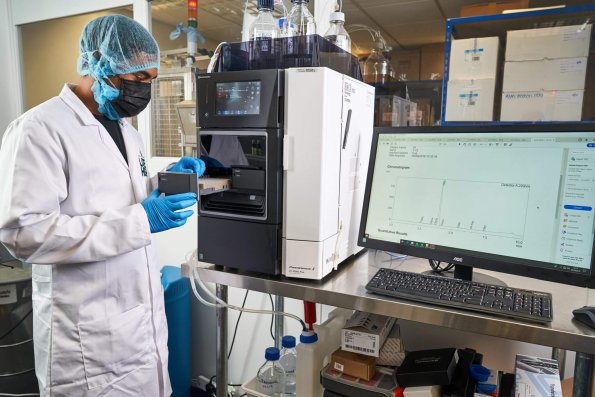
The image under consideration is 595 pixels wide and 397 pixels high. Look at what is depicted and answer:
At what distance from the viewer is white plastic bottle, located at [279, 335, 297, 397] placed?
1.30 metres

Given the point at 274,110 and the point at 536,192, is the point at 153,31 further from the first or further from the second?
the point at 536,192

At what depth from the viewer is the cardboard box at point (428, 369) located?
1.02 metres

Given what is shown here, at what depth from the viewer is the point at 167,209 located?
1104mm

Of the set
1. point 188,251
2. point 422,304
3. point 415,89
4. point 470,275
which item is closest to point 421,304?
point 422,304

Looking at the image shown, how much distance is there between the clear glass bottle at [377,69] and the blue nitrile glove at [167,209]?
1.16 metres

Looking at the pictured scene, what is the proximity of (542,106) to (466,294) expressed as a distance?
93 cm

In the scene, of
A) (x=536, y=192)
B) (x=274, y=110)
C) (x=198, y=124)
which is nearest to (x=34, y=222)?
(x=198, y=124)

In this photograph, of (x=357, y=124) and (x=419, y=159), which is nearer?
(x=419, y=159)

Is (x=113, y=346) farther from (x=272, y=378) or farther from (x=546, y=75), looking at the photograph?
(x=546, y=75)

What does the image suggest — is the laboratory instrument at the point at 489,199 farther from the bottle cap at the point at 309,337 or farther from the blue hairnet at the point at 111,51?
the blue hairnet at the point at 111,51

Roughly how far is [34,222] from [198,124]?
48 centimetres

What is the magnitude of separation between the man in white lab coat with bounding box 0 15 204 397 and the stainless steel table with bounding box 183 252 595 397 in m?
0.22

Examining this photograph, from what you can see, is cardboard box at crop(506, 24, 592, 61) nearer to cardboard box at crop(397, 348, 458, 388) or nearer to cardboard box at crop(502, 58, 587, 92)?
cardboard box at crop(502, 58, 587, 92)

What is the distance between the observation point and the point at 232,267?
1.10 m
